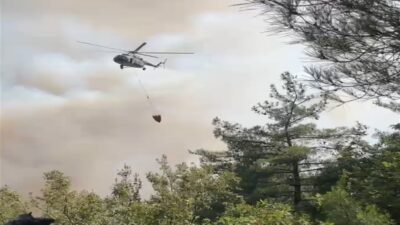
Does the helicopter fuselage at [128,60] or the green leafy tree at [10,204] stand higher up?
the helicopter fuselage at [128,60]

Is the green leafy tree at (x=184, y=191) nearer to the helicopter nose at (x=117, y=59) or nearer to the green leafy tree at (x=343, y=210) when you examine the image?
the green leafy tree at (x=343, y=210)

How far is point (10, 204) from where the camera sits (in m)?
9.81

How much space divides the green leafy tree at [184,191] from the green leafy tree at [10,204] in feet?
7.18

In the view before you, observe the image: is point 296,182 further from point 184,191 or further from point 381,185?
point 184,191

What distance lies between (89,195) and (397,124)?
8.19 metres

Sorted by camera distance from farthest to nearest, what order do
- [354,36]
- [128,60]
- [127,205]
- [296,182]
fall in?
[296,182], [128,60], [127,205], [354,36]

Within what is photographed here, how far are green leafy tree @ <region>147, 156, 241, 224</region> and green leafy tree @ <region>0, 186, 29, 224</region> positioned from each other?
2187 mm

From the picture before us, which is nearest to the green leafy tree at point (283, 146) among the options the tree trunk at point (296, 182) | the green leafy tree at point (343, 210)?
the tree trunk at point (296, 182)

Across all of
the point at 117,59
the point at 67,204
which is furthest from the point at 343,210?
the point at 117,59

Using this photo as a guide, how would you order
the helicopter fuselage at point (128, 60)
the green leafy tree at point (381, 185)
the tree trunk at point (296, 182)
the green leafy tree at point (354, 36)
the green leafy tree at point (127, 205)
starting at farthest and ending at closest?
the tree trunk at point (296, 182) → the helicopter fuselage at point (128, 60) → the green leafy tree at point (381, 185) → the green leafy tree at point (127, 205) → the green leafy tree at point (354, 36)

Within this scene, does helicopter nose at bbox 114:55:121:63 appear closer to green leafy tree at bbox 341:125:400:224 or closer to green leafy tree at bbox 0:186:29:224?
green leafy tree at bbox 0:186:29:224

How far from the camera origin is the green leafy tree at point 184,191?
310 inches

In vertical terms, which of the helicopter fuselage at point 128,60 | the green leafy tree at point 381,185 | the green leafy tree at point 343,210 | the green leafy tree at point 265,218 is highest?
the helicopter fuselage at point 128,60

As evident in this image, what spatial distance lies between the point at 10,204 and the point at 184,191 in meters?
3.14
